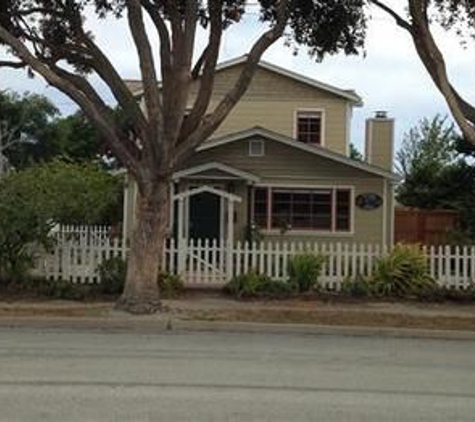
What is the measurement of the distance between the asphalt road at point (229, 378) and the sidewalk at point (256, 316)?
844 mm

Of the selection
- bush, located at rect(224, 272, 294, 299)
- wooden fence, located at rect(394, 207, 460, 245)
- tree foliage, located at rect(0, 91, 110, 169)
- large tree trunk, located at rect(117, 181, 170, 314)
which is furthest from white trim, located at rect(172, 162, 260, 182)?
tree foliage, located at rect(0, 91, 110, 169)

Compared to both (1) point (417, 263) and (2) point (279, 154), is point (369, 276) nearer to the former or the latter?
(1) point (417, 263)

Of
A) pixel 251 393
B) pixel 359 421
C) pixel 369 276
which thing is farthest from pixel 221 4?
pixel 359 421

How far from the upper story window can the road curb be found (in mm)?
16292

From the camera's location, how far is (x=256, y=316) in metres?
17.3

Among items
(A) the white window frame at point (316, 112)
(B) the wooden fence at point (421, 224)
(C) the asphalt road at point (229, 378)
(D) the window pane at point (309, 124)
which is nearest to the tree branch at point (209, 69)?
(C) the asphalt road at point (229, 378)

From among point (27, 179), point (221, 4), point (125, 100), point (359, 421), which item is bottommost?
point (359, 421)

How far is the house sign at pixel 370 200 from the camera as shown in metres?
27.1

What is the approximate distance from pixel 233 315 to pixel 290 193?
10.4 metres

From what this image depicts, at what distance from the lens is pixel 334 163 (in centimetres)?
2705

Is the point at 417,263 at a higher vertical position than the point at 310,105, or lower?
lower

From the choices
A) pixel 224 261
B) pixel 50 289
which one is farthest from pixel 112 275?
pixel 224 261

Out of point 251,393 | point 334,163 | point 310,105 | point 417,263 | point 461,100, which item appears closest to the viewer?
point 251,393

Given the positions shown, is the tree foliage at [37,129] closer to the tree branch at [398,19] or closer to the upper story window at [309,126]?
the upper story window at [309,126]
